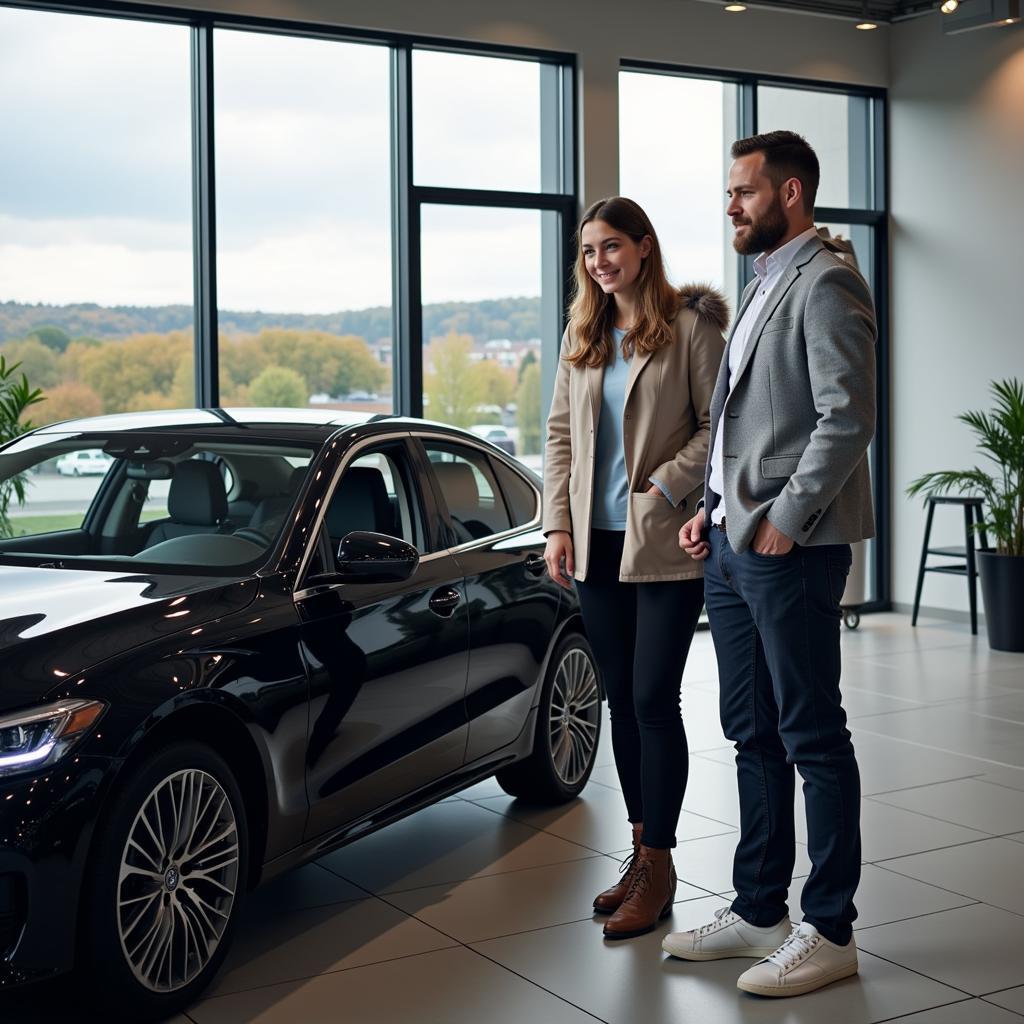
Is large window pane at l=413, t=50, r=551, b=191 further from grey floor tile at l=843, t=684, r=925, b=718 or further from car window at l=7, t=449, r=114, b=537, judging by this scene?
car window at l=7, t=449, r=114, b=537

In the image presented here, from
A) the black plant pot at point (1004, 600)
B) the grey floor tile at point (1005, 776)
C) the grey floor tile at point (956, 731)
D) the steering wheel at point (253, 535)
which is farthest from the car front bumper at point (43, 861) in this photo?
the black plant pot at point (1004, 600)

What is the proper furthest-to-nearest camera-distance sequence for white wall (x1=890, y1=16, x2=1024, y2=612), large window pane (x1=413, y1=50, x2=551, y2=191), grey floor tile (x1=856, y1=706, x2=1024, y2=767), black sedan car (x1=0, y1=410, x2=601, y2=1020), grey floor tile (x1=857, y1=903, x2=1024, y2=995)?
white wall (x1=890, y1=16, x2=1024, y2=612), large window pane (x1=413, y1=50, x2=551, y2=191), grey floor tile (x1=856, y1=706, x2=1024, y2=767), grey floor tile (x1=857, y1=903, x2=1024, y2=995), black sedan car (x1=0, y1=410, x2=601, y2=1020)

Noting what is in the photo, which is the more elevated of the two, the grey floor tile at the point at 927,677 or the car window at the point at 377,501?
the car window at the point at 377,501

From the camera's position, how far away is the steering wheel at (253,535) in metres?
3.39

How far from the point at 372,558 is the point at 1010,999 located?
1751mm

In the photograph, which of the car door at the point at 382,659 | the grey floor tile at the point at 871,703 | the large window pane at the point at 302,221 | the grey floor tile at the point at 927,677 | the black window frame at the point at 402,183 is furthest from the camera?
the large window pane at the point at 302,221

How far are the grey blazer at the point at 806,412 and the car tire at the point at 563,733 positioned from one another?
1.55m

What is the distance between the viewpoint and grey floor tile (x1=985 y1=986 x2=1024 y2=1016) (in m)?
3.01

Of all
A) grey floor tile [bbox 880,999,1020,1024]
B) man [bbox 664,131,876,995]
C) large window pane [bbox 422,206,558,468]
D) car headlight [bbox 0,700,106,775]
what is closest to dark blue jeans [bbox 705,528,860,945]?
man [bbox 664,131,876,995]

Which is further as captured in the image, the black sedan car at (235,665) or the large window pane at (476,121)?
the large window pane at (476,121)

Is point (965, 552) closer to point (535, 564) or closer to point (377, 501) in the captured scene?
point (535, 564)

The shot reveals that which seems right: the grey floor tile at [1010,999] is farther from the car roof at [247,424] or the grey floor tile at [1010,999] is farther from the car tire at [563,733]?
the car roof at [247,424]

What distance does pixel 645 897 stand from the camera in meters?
3.49

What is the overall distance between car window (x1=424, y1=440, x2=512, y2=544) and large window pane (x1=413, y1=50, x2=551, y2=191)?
4.03 meters
